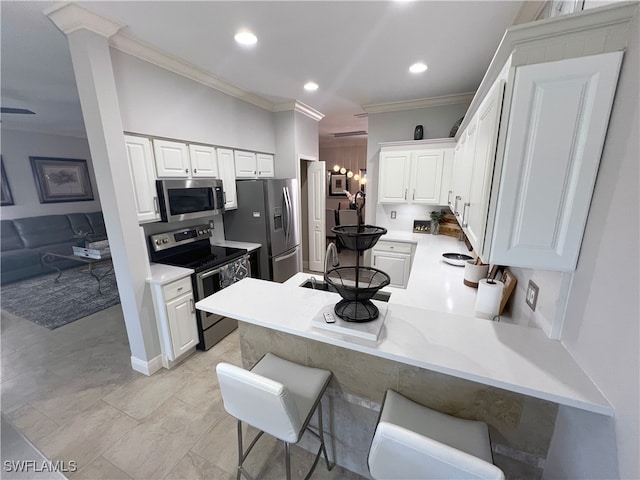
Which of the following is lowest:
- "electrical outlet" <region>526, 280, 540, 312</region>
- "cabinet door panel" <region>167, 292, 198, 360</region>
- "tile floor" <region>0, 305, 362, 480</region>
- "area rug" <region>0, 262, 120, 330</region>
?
"tile floor" <region>0, 305, 362, 480</region>

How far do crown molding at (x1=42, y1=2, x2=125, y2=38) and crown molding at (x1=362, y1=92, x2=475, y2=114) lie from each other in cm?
293

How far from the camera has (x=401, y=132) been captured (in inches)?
148

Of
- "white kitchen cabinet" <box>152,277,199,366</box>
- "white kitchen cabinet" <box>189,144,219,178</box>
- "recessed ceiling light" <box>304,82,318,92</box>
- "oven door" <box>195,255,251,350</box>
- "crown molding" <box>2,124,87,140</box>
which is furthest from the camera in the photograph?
"crown molding" <box>2,124,87,140</box>

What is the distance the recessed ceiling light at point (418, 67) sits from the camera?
245cm

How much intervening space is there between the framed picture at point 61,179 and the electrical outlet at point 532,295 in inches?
301

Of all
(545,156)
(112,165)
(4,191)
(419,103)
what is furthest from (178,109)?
(4,191)

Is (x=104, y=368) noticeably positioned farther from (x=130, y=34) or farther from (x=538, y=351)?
(x=538, y=351)

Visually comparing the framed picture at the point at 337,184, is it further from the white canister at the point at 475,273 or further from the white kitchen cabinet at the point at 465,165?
the white canister at the point at 475,273

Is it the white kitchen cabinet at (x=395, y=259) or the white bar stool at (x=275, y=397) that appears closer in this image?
the white bar stool at (x=275, y=397)

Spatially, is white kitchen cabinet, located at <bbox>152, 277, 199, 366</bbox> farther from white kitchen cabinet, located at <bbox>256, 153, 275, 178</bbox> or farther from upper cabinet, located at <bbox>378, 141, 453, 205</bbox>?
upper cabinet, located at <bbox>378, 141, 453, 205</bbox>

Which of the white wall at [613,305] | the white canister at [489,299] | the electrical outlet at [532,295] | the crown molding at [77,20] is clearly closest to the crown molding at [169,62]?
the crown molding at [77,20]

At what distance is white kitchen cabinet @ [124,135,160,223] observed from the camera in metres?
2.12

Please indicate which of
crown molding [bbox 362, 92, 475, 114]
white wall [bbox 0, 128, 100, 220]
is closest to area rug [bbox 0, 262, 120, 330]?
white wall [bbox 0, 128, 100, 220]

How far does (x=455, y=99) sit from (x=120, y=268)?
416 cm
